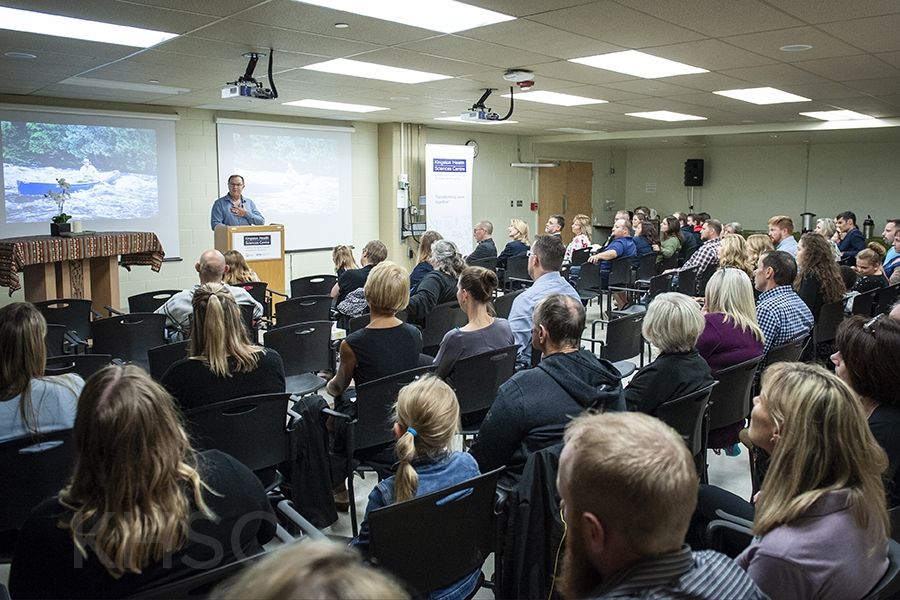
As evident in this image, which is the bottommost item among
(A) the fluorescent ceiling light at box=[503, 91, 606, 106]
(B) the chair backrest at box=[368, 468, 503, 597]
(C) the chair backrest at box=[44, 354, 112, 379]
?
(B) the chair backrest at box=[368, 468, 503, 597]

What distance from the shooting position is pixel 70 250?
20.8 ft

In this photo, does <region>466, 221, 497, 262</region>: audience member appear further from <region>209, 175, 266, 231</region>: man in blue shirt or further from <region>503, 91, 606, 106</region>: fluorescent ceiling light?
Answer: <region>209, 175, 266, 231</region>: man in blue shirt

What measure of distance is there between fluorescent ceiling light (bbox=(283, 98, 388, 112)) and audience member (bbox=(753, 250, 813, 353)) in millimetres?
5922

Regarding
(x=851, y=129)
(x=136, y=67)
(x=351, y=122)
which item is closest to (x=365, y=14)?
(x=136, y=67)

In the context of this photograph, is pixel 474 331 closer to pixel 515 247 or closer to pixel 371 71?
pixel 371 71

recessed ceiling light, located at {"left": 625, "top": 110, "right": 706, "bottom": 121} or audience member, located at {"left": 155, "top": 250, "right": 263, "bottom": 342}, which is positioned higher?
recessed ceiling light, located at {"left": 625, "top": 110, "right": 706, "bottom": 121}

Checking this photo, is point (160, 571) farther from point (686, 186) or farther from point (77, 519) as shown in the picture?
point (686, 186)

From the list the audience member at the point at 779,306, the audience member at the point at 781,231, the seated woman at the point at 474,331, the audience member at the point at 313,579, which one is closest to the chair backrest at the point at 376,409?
the seated woman at the point at 474,331

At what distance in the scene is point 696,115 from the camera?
9.91 meters

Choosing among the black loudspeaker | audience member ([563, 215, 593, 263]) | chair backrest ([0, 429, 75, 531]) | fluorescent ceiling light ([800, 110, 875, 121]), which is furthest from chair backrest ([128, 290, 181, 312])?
the black loudspeaker

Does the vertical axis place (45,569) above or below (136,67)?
below

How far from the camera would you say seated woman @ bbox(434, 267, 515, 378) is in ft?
12.0

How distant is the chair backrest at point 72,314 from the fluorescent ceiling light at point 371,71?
9.24 ft

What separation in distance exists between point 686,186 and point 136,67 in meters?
12.5
